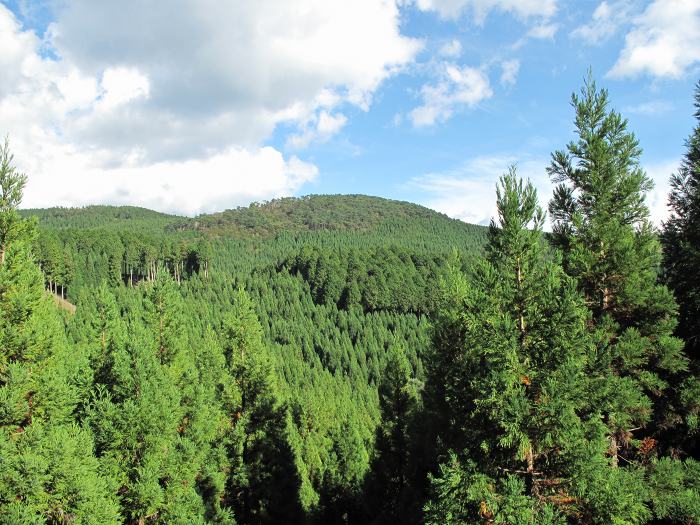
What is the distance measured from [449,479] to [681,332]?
9287mm

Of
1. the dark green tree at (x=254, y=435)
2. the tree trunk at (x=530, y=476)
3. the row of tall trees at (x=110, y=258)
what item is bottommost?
the dark green tree at (x=254, y=435)

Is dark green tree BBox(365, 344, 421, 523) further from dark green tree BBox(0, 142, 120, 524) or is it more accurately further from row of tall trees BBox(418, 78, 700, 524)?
dark green tree BBox(0, 142, 120, 524)

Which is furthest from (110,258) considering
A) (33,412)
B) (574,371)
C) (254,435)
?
(574,371)

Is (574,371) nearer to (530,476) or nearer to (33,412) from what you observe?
(530,476)

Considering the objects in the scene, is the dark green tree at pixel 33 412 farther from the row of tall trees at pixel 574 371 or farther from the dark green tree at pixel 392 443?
the dark green tree at pixel 392 443

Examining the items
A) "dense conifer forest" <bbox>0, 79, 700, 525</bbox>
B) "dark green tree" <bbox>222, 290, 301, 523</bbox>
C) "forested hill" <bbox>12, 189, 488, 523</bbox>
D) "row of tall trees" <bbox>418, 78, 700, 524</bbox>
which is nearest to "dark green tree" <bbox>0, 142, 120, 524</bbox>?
"dense conifer forest" <bbox>0, 79, 700, 525</bbox>

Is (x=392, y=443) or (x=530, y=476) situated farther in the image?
(x=392, y=443)

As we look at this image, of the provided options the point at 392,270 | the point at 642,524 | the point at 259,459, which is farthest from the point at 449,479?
the point at 392,270

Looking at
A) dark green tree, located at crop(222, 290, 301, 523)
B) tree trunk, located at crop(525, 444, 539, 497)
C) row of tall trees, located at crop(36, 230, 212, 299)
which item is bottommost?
dark green tree, located at crop(222, 290, 301, 523)

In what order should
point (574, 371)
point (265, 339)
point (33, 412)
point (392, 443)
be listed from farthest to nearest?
point (265, 339) → point (392, 443) → point (33, 412) → point (574, 371)

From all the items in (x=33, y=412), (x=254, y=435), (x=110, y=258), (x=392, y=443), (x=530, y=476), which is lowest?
→ (x=392, y=443)

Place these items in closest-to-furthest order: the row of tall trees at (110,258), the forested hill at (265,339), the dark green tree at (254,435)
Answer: the forested hill at (265,339), the dark green tree at (254,435), the row of tall trees at (110,258)

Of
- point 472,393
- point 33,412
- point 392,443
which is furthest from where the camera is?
point 392,443

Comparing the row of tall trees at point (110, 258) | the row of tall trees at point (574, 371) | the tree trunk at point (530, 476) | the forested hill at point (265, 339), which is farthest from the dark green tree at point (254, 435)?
the row of tall trees at point (110, 258)
